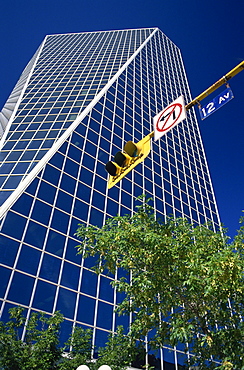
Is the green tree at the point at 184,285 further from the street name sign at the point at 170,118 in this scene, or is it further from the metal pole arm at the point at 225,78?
the metal pole arm at the point at 225,78

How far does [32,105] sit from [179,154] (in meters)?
24.0

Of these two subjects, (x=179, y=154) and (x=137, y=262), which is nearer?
(x=137, y=262)

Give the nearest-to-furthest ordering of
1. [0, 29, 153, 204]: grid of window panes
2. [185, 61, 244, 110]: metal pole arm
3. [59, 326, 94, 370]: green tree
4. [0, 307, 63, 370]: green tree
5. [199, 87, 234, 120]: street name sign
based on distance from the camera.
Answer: [185, 61, 244, 110]: metal pole arm → [199, 87, 234, 120]: street name sign → [0, 307, 63, 370]: green tree → [59, 326, 94, 370]: green tree → [0, 29, 153, 204]: grid of window panes

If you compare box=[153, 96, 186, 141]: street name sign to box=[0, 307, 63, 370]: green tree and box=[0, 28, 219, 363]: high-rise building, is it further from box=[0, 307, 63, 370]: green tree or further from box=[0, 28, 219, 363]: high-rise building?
box=[0, 28, 219, 363]: high-rise building

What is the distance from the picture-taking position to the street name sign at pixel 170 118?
247 inches

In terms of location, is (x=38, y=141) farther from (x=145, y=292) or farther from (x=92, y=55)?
(x=92, y=55)

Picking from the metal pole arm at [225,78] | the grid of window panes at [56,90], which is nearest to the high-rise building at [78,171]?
the grid of window panes at [56,90]

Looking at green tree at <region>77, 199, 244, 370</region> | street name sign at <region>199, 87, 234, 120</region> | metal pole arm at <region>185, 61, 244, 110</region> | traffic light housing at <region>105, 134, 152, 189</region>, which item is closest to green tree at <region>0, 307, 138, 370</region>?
green tree at <region>77, 199, 244, 370</region>

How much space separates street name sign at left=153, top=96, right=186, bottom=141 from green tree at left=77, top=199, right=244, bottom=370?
536 centimetres

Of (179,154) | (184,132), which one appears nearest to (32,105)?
(179,154)

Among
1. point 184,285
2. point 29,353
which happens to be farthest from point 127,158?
point 29,353

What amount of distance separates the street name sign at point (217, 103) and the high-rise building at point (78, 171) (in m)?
18.3

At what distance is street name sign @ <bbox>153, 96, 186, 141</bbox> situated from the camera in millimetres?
6272

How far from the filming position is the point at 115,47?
229 ft
